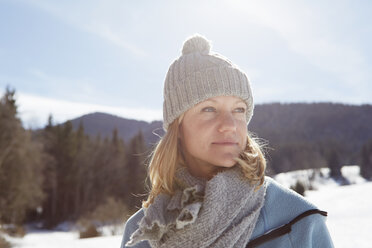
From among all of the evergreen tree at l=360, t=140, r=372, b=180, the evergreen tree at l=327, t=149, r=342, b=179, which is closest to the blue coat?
the evergreen tree at l=327, t=149, r=342, b=179

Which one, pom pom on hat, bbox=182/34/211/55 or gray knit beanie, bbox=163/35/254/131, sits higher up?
pom pom on hat, bbox=182/34/211/55

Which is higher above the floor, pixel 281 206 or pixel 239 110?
pixel 239 110

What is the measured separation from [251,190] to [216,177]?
0.16 metres

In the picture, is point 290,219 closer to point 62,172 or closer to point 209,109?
point 209,109

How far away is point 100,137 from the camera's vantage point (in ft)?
122

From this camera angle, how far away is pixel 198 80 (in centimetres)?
141

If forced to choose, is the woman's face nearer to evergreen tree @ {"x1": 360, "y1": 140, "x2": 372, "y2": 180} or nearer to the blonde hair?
the blonde hair

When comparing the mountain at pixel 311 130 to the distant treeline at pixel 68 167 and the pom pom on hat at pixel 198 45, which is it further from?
the pom pom on hat at pixel 198 45

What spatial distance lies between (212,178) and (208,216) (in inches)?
6.5

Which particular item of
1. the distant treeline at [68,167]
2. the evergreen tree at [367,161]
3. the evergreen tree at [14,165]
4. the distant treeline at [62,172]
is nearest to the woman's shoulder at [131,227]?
the distant treeline at [68,167]

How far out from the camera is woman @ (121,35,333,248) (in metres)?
1.16

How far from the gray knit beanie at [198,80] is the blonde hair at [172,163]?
0.34ft

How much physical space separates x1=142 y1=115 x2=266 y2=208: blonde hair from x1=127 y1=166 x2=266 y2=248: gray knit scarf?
2.2 inches

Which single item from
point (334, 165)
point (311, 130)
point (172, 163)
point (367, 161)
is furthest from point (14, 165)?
point (311, 130)
